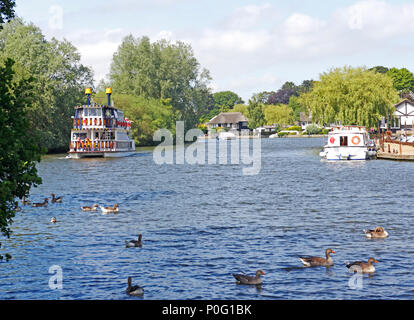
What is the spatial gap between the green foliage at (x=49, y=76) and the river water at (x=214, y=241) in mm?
48905

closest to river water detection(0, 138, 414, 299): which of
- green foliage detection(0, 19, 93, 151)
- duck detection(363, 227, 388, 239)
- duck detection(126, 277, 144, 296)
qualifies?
duck detection(126, 277, 144, 296)

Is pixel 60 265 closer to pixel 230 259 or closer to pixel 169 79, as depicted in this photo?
pixel 230 259

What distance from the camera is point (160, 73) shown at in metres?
127

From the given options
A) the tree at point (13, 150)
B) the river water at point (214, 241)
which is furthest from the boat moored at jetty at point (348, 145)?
the tree at point (13, 150)

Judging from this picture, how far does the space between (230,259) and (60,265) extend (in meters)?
5.86

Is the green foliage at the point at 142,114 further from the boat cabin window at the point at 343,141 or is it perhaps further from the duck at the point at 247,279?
the duck at the point at 247,279

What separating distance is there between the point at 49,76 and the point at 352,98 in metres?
49.5

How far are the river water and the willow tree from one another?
3848cm

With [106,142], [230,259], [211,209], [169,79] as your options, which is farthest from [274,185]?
[169,79]

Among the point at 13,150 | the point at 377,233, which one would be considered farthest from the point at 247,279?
the point at 377,233

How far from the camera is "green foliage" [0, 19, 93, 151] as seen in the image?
9075 cm

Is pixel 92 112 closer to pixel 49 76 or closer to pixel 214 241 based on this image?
pixel 49 76

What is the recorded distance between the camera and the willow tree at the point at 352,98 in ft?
268

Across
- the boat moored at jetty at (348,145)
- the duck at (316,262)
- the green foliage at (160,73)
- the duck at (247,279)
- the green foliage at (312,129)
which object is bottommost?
the duck at (247,279)
